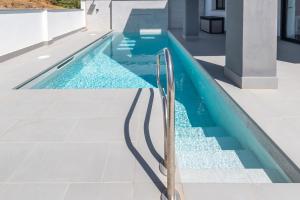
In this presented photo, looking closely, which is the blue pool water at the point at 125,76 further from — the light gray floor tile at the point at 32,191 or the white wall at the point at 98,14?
the white wall at the point at 98,14

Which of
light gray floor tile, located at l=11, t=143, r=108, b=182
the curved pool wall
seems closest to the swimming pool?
the curved pool wall

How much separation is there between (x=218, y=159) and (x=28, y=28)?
9.18 metres

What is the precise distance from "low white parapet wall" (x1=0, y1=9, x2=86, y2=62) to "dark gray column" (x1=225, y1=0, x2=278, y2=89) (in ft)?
20.2

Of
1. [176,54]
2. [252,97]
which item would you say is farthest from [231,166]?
[176,54]

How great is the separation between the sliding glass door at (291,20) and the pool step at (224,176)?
8.81 metres

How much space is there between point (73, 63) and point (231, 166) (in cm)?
781

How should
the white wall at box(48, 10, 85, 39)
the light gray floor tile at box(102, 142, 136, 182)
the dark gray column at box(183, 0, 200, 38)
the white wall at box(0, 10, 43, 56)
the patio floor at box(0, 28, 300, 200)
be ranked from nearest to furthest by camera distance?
the patio floor at box(0, 28, 300, 200) → the light gray floor tile at box(102, 142, 136, 182) → the white wall at box(0, 10, 43, 56) → the dark gray column at box(183, 0, 200, 38) → the white wall at box(48, 10, 85, 39)

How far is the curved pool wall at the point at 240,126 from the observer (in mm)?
3547

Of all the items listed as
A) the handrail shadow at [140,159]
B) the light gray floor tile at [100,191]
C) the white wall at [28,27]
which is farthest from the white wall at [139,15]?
the light gray floor tile at [100,191]

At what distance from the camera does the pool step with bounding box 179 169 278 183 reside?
3.35m

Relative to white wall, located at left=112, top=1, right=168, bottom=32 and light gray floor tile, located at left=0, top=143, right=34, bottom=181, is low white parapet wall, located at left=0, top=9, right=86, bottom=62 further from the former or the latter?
light gray floor tile, located at left=0, top=143, right=34, bottom=181

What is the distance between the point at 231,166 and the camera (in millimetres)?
4004

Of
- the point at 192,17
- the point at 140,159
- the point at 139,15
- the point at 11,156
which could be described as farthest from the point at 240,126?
the point at 139,15

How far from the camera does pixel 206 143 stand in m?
4.75
